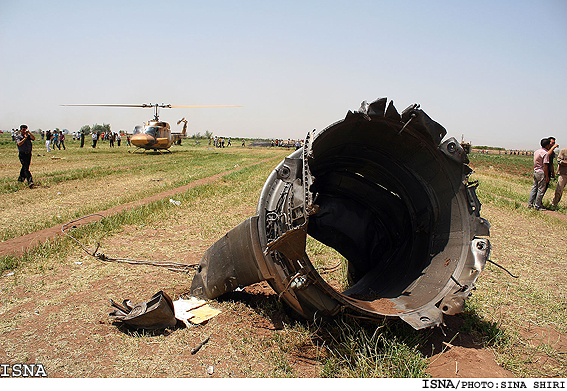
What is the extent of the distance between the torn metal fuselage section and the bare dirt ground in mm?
462

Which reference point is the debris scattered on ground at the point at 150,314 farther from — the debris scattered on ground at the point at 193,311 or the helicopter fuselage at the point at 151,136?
the helicopter fuselage at the point at 151,136

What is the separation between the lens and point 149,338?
358 centimetres

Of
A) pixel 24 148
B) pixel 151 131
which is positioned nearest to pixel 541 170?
pixel 24 148

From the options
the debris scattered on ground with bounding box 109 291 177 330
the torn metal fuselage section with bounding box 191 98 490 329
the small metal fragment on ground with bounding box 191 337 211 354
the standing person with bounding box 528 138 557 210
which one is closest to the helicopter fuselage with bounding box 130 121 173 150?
the standing person with bounding box 528 138 557 210

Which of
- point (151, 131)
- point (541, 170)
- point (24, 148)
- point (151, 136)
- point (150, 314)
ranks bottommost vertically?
point (150, 314)

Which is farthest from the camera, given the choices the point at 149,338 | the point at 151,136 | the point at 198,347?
the point at 151,136

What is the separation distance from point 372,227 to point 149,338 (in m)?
3.25

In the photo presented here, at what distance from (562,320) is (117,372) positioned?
4883 mm

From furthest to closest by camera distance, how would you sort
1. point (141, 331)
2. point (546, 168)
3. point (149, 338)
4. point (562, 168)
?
point (562, 168) < point (546, 168) < point (141, 331) < point (149, 338)

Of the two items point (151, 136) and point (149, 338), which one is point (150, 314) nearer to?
point (149, 338)

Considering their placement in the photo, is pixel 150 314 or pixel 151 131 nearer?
pixel 150 314

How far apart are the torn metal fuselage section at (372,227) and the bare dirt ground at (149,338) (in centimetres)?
46

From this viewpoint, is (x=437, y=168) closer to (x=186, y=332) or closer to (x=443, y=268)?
(x=443, y=268)

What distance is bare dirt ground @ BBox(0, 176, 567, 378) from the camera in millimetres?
3186
